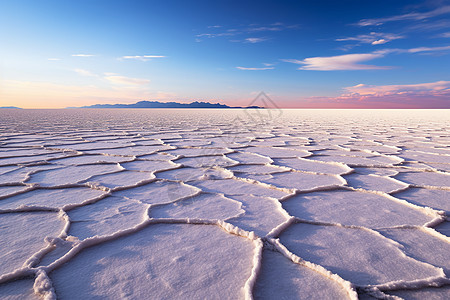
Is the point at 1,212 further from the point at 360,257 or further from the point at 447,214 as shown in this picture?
the point at 447,214

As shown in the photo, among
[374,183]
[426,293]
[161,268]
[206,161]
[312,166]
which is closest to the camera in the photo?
[426,293]

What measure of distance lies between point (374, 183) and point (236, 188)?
816 mm

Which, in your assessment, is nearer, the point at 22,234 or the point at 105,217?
the point at 22,234

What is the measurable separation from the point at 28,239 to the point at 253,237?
76cm

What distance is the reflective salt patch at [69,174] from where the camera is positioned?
1.73 m

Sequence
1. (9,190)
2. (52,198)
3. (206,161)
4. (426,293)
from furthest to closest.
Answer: (206,161)
(9,190)
(52,198)
(426,293)

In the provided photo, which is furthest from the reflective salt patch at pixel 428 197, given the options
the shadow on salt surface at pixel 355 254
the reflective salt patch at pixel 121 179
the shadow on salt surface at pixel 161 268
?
the reflective salt patch at pixel 121 179

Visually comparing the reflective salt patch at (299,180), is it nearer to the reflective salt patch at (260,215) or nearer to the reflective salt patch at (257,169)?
the reflective salt patch at (257,169)

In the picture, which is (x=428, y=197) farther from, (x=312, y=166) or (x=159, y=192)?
(x=159, y=192)

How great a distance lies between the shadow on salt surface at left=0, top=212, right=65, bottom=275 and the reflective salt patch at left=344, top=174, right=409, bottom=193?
1494mm

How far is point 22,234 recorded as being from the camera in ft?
3.38

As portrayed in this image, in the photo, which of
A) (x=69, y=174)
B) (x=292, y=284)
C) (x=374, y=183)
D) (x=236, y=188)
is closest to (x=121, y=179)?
(x=69, y=174)

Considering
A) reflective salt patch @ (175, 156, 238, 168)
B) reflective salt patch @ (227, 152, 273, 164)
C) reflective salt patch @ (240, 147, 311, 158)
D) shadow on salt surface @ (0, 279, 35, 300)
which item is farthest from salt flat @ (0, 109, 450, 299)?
reflective salt patch @ (240, 147, 311, 158)

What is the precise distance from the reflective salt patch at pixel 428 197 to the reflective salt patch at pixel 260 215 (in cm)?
66
